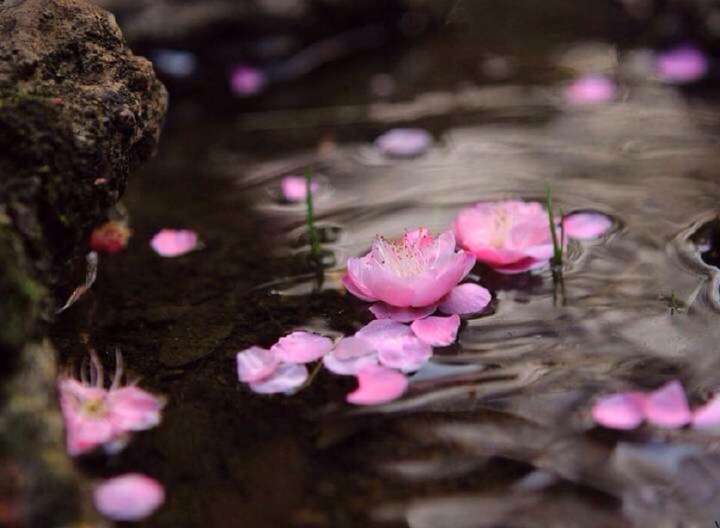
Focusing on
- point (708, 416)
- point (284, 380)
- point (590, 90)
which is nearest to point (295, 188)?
point (284, 380)

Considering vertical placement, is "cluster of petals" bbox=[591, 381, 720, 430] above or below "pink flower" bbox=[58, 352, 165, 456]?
below

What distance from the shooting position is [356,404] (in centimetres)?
178

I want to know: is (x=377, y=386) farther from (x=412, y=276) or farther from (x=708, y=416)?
(x=708, y=416)

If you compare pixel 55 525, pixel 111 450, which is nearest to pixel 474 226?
pixel 111 450

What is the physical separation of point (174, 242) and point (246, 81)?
1385 millimetres

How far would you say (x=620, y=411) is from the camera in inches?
67.9

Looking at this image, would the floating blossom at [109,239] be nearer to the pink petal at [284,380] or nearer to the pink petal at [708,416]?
the pink petal at [284,380]

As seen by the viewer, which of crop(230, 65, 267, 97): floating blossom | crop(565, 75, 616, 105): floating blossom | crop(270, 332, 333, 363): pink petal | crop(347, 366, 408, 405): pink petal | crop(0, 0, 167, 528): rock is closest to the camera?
crop(0, 0, 167, 528): rock

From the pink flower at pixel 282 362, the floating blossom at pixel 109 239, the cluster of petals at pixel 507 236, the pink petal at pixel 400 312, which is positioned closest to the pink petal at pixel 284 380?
the pink flower at pixel 282 362

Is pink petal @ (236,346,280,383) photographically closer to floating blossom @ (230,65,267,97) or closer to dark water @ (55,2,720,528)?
dark water @ (55,2,720,528)

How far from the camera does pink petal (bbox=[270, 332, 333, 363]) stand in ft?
6.24

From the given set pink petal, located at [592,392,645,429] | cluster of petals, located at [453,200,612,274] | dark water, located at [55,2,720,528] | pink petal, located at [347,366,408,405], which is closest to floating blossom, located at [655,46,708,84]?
dark water, located at [55,2,720,528]

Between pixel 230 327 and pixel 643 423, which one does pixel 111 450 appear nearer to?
pixel 230 327

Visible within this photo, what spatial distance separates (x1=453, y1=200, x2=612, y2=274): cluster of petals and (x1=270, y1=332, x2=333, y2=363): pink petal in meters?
0.47
